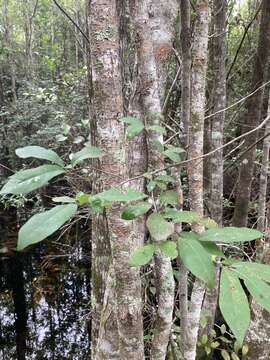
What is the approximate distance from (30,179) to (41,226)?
0.49ft

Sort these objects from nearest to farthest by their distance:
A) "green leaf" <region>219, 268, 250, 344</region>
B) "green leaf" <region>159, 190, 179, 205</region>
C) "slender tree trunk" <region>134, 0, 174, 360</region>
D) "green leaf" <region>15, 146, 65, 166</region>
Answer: "green leaf" <region>219, 268, 250, 344</region> < "green leaf" <region>15, 146, 65, 166</region> < "green leaf" <region>159, 190, 179, 205</region> < "slender tree trunk" <region>134, 0, 174, 360</region>

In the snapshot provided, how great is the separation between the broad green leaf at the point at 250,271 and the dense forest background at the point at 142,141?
1.22 ft

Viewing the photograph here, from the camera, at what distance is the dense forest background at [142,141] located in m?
1.27

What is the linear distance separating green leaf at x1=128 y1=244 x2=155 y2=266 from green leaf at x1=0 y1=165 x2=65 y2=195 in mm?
221

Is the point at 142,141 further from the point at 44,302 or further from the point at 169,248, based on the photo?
the point at 44,302

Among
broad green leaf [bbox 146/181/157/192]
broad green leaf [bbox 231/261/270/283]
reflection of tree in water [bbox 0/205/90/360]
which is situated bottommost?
reflection of tree in water [bbox 0/205/90/360]

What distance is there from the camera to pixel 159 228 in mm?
720

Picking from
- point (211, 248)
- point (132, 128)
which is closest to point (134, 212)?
point (211, 248)

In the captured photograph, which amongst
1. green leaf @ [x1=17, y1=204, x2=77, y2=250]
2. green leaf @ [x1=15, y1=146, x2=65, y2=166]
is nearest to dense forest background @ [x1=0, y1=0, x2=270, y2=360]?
green leaf @ [x1=15, y1=146, x2=65, y2=166]

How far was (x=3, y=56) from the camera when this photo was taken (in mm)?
11078

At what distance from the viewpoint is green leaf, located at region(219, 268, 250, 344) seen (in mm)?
527

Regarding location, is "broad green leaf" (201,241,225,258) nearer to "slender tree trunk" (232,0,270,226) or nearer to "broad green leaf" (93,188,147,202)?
"broad green leaf" (93,188,147,202)

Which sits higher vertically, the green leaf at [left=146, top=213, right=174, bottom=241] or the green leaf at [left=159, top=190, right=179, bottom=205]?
the green leaf at [left=159, top=190, right=179, bottom=205]

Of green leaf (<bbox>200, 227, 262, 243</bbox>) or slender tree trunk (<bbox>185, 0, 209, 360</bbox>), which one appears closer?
green leaf (<bbox>200, 227, 262, 243</bbox>)
